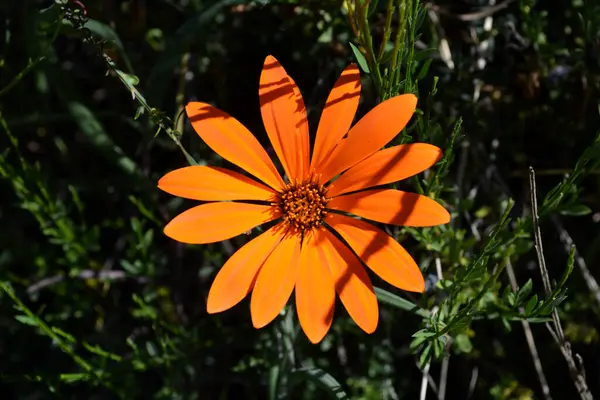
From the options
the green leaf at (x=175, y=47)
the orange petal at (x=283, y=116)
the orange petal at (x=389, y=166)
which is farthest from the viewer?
the green leaf at (x=175, y=47)

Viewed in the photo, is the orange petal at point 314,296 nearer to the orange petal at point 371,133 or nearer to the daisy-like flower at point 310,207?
the daisy-like flower at point 310,207

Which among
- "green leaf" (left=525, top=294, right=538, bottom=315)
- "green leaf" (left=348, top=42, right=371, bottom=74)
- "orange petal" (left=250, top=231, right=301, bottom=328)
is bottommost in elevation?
"green leaf" (left=525, top=294, right=538, bottom=315)

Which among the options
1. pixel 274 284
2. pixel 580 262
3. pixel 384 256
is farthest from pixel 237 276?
pixel 580 262

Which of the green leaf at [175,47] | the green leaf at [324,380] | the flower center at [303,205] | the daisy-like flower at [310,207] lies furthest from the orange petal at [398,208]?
the green leaf at [175,47]

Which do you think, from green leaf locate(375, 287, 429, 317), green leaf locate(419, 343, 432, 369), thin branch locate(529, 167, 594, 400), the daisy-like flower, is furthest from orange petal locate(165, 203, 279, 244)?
thin branch locate(529, 167, 594, 400)

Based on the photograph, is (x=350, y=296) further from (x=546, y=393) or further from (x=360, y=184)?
(x=546, y=393)

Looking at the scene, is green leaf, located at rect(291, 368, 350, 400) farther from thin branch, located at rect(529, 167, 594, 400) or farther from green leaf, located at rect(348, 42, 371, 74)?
green leaf, located at rect(348, 42, 371, 74)
